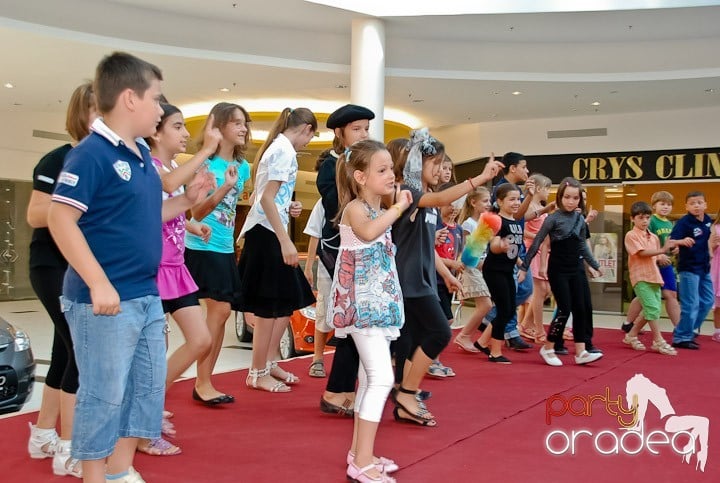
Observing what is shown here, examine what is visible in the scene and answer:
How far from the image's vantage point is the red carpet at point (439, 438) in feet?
9.07

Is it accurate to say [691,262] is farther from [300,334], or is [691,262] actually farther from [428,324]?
[428,324]

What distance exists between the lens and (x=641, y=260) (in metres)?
6.71

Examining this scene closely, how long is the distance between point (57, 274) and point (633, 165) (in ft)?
38.9

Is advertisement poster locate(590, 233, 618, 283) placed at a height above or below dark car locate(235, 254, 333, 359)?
above

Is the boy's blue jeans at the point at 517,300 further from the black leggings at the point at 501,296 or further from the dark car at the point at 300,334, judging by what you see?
the dark car at the point at 300,334

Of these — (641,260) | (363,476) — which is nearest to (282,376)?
(363,476)

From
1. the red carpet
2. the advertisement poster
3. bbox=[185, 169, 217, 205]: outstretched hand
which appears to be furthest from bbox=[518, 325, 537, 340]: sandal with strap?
the advertisement poster

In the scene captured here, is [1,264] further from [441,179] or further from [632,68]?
[441,179]

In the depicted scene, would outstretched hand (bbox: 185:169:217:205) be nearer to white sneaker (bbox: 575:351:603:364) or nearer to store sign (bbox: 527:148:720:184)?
white sneaker (bbox: 575:351:603:364)

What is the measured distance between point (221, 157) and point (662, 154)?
10.7 metres

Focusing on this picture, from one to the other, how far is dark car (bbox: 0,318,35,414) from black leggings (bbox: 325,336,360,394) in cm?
158

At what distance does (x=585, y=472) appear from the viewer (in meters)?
2.80

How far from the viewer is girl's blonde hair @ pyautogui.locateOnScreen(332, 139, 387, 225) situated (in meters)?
2.89

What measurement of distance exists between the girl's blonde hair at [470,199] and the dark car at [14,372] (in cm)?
385
